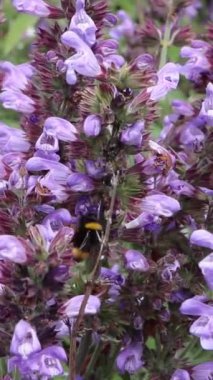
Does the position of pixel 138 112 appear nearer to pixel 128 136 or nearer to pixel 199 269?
pixel 128 136

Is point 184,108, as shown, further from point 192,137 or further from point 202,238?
point 202,238

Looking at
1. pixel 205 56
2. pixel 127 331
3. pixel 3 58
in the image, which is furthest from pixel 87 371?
pixel 3 58

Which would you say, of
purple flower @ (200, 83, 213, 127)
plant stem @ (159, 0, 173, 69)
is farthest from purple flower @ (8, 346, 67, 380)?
plant stem @ (159, 0, 173, 69)

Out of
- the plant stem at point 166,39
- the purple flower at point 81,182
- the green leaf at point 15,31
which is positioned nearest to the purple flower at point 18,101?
the purple flower at point 81,182

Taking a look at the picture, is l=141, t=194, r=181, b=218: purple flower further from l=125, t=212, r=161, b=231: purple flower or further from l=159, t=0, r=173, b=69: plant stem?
l=159, t=0, r=173, b=69: plant stem

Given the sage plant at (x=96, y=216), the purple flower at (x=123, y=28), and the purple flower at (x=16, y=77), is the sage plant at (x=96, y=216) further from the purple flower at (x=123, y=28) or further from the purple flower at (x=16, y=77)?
the purple flower at (x=123, y=28)

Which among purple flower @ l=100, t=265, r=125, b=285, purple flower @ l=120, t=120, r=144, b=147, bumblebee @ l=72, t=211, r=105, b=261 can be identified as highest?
purple flower @ l=120, t=120, r=144, b=147

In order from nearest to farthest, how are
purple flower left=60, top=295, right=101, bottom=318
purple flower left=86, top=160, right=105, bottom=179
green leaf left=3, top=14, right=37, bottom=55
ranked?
purple flower left=60, top=295, right=101, bottom=318 < purple flower left=86, top=160, right=105, bottom=179 < green leaf left=3, top=14, right=37, bottom=55
